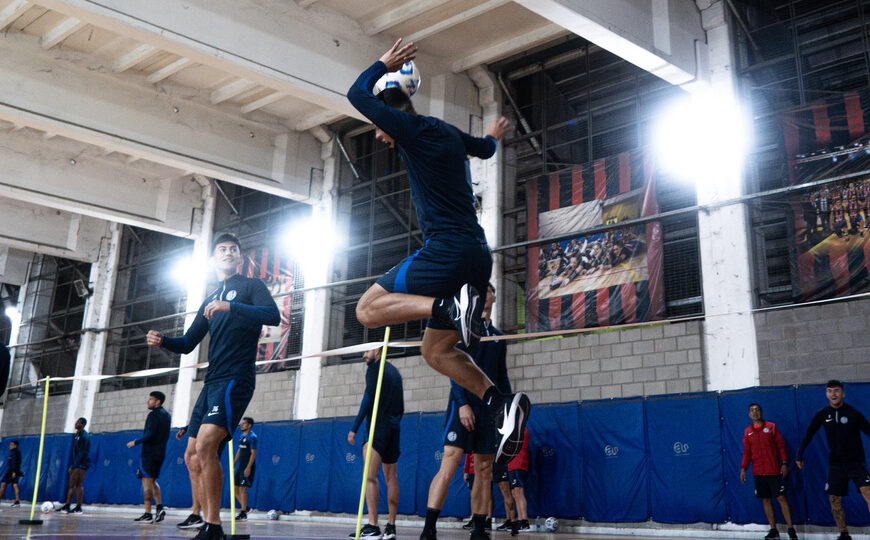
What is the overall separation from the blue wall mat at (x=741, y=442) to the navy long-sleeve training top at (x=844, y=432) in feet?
2.26

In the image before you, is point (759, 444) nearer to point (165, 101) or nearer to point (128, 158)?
point (165, 101)

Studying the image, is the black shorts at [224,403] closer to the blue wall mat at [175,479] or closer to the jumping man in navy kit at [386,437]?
the jumping man in navy kit at [386,437]

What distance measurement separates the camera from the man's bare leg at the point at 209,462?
5.00 meters

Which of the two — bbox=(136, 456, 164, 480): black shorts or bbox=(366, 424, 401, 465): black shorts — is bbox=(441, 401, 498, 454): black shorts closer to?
bbox=(366, 424, 401, 465): black shorts

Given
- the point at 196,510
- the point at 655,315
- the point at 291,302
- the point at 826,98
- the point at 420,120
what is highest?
the point at 826,98

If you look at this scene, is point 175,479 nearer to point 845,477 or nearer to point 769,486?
point 769,486

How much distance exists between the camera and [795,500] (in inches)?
360

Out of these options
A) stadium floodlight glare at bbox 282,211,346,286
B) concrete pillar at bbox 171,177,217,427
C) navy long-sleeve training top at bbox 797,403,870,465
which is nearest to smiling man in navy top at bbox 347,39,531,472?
navy long-sleeve training top at bbox 797,403,870,465

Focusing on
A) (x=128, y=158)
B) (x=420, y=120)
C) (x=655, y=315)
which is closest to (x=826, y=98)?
(x=655, y=315)

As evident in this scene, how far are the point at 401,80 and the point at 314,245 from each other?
1320 centimetres

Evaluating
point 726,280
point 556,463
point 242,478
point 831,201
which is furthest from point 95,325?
point 831,201

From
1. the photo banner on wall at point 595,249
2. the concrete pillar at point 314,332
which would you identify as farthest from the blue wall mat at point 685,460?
the concrete pillar at point 314,332

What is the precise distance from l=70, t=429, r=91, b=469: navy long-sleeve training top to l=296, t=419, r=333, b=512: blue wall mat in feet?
15.4

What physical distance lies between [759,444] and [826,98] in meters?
4.94
